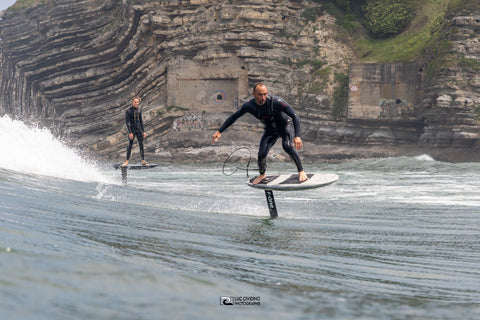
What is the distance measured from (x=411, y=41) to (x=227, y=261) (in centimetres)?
4658

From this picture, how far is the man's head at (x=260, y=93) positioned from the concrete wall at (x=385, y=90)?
36718 millimetres

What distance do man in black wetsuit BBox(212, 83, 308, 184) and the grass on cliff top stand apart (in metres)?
38.1

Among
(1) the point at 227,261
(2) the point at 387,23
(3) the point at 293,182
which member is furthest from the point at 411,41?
(1) the point at 227,261

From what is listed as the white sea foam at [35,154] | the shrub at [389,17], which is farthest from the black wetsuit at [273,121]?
the shrub at [389,17]

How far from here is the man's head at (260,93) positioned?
880cm

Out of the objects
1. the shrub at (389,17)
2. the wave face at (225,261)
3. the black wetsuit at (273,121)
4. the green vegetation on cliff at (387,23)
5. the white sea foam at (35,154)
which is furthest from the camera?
the shrub at (389,17)

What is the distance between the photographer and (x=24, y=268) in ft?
11.0

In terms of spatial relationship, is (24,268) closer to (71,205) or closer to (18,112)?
(71,205)

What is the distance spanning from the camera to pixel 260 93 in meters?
8.81

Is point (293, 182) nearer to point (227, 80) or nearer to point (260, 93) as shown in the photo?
point (260, 93)

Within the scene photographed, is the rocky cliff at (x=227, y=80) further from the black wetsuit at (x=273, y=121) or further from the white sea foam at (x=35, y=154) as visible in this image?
the black wetsuit at (x=273, y=121)

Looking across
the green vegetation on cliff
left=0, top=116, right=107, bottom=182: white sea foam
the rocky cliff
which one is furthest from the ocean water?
the green vegetation on cliff

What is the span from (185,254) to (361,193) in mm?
10583

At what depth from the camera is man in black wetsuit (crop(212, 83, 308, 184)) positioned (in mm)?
8914
